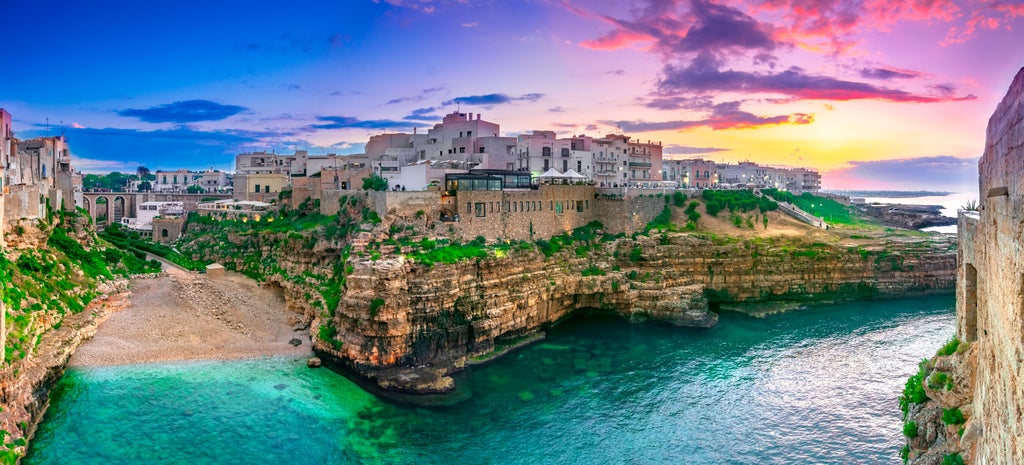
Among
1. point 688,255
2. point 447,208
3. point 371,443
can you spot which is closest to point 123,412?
point 371,443

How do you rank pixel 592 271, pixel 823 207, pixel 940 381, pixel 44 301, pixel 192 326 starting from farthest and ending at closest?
pixel 823 207, pixel 592 271, pixel 192 326, pixel 44 301, pixel 940 381

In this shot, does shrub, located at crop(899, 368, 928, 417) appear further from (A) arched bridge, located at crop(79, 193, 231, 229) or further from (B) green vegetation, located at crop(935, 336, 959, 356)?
(A) arched bridge, located at crop(79, 193, 231, 229)

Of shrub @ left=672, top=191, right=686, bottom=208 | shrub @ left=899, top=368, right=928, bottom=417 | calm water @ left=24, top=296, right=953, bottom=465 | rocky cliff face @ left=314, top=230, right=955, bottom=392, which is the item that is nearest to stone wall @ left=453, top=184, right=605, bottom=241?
rocky cliff face @ left=314, top=230, right=955, bottom=392

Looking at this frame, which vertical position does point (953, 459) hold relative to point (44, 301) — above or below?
below

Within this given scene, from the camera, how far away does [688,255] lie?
45.8m

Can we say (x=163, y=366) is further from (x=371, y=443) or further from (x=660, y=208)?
(x=660, y=208)

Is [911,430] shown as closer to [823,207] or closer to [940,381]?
[940,381]

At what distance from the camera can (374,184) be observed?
49.9 m

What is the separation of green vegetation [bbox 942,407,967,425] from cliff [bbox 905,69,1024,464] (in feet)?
0.07

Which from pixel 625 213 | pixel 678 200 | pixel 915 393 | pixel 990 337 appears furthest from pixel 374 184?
pixel 990 337

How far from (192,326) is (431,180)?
18830 mm

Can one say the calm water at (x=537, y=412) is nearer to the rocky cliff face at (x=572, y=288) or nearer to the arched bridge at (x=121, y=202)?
the rocky cliff face at (x=572, y=288)

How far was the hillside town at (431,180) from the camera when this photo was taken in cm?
4122

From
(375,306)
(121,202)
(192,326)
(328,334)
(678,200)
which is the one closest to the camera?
(375,306)
